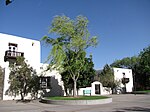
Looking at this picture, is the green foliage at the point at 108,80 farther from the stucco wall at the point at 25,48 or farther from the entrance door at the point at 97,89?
the stucco wall at the point at 25,48

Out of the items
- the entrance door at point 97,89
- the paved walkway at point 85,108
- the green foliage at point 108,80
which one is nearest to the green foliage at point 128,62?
the green foliage at point 108,80

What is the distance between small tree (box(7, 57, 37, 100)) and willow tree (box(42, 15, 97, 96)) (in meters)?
2.99

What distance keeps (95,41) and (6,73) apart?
11.5m

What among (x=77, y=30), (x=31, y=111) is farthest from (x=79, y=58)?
(x=31, y=111)

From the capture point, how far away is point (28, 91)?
24.2 m

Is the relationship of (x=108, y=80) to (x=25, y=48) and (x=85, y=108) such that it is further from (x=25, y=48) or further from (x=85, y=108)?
(x=85, y=108)

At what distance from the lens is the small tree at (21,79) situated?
21.3 metres

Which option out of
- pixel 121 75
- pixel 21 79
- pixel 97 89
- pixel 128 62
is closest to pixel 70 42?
pixel 21 79

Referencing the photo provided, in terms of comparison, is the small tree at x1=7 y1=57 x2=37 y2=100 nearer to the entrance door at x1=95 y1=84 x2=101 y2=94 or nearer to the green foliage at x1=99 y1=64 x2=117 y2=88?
the entrance door at x1=95 y1=84 x2=101 y2=94

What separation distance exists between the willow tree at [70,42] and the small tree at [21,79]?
299cm

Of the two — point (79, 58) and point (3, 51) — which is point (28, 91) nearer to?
point (3, 51)

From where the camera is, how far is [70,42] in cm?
2225

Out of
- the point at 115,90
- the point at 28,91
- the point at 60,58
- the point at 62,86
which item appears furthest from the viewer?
the point at 115,90

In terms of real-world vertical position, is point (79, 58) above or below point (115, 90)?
above
